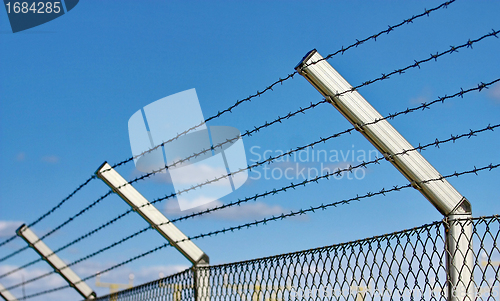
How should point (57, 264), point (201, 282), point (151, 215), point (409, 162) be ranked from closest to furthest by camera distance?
1. point (409, 162)
2. point (201, 282)
3. point (151, 215)
4. point (57, 264)

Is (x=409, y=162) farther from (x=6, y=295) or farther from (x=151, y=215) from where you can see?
(x=6, y=295)

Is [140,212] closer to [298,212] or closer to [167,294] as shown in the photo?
[167,294]

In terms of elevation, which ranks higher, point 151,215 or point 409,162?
point 151,215

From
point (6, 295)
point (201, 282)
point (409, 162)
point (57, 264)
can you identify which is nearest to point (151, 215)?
point (201, 282)

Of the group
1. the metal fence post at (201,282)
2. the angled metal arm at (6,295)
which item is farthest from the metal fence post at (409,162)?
the angled metal arm at (6,295)

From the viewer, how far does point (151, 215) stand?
13.5 ft

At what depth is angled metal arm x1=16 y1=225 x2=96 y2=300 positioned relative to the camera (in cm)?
588

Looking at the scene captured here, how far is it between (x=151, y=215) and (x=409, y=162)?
2192 millimetres

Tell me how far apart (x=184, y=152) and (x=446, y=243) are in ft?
6.13

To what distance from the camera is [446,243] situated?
7.98ft

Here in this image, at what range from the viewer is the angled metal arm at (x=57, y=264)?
5.88 meters

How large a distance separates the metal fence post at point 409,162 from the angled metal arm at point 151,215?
6.05 ft

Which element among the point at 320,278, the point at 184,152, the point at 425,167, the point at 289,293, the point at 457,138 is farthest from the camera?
the point at 184,152

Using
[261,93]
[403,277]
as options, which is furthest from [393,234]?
[261,93]
